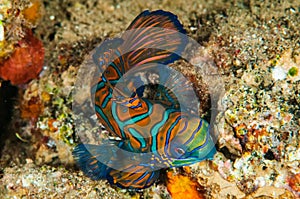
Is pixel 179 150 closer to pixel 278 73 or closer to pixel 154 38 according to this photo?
pixel 154 38

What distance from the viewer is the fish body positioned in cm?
403

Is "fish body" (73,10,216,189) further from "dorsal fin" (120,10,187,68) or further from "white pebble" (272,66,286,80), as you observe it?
"white pebble" (272,66,286,80)

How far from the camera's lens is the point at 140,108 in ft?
13.4

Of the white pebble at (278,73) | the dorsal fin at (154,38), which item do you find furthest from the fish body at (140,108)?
the white pebble at (278,73)

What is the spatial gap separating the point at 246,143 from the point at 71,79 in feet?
9.87

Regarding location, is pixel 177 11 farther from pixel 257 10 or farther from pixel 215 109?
pixel 215 109

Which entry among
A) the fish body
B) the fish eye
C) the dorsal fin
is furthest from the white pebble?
the fish eye

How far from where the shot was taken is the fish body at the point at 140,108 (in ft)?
13.2

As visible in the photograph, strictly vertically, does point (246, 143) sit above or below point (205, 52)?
below

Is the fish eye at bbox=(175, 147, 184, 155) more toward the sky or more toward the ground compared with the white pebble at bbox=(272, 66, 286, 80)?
more toward the ground

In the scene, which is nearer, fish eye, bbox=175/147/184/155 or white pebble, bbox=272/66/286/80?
fish eye, bbox=175/147/184/155

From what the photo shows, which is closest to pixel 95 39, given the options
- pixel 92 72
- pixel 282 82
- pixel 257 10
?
pixel 92 72

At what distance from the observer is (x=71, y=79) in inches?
222

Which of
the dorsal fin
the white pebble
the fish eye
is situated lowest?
the fish eye
